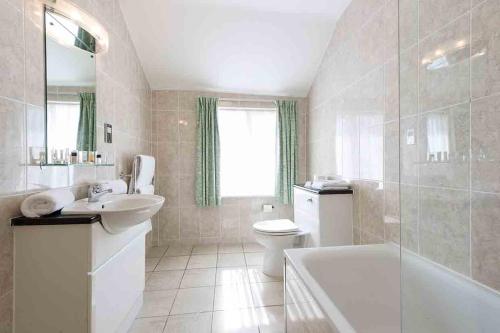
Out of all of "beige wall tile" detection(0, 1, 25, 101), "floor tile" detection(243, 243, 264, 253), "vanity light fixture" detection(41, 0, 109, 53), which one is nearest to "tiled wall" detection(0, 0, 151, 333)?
"beige wall tile" detection(0, 1, 25, 101)

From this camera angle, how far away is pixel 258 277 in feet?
7.53

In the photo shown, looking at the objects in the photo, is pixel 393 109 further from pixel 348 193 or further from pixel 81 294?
pixel 81 294

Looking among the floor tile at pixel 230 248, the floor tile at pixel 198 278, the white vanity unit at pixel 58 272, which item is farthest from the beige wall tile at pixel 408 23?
the floor tile at pixel 230 248

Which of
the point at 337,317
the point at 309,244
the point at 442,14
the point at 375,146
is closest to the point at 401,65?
the point at 442,14

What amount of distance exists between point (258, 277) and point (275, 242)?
1.28 feet

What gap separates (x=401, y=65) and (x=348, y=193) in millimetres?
1067

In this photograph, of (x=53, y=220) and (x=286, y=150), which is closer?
(x=53, y=220)

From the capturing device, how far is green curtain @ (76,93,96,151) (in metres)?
1.59

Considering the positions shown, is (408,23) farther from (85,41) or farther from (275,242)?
(85,41)

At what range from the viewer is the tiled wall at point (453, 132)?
1025 millimetres

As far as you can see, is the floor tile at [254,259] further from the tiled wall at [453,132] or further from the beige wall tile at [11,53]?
the beige wall tile at [11,53]

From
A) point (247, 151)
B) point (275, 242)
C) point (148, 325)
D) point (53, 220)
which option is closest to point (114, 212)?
point (53, 220)

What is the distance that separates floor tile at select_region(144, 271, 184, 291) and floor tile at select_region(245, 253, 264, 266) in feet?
2.42

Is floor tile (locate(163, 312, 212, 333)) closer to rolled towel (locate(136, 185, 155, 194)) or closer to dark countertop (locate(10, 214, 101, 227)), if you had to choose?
dark countertop (locate(10, 214, 101, 227))
